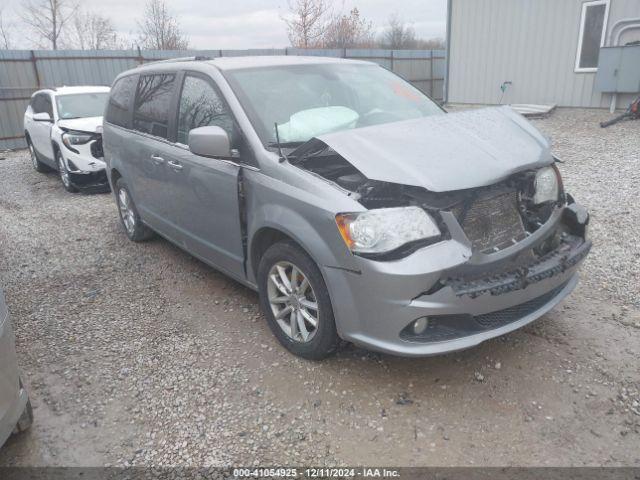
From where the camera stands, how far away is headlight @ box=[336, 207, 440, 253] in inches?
101

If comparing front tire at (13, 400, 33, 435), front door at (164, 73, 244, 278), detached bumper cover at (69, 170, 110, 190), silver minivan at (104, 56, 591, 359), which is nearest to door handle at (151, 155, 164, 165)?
front door at (164, 73, 244, 278)

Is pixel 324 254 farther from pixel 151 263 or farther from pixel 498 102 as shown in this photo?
pixel 498 102

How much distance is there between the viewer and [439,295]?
2.53 m

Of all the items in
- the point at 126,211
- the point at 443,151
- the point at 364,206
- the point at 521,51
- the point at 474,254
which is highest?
the point at 521,51

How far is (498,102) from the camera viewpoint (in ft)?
42.4

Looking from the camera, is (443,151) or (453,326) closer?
(453,326)

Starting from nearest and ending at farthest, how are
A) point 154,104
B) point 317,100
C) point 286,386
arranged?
point 286,386 < point 317,100 < point 154,104

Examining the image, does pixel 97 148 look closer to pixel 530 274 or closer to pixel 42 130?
pixel 42 130

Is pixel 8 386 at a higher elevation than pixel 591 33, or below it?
below

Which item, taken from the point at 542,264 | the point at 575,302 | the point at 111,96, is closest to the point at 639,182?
the point at 575,302

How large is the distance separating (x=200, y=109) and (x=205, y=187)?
2.03ft

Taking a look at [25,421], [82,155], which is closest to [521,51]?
[82,155]

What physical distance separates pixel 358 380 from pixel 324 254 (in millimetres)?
854

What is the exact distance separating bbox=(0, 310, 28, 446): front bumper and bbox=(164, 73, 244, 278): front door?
154 cm
